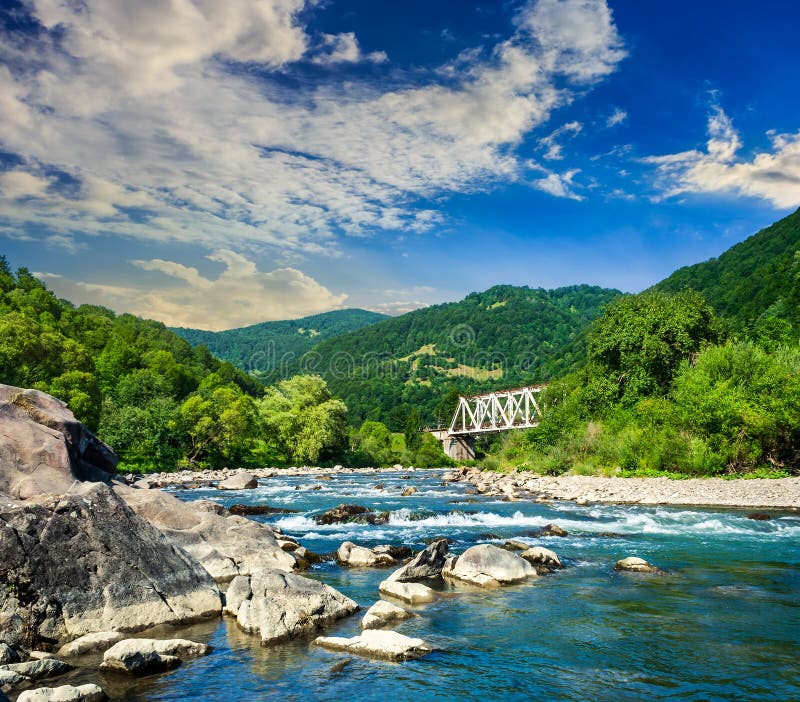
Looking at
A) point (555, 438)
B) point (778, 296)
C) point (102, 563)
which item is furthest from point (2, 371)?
point (778, 296)

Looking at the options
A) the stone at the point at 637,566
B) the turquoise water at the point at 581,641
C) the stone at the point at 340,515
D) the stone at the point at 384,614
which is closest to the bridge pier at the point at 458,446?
the stone at the point at 340,515

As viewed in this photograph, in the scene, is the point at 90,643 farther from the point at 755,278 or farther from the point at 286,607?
the point at 755,278

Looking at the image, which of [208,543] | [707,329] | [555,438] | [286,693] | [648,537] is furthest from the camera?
[555,438]

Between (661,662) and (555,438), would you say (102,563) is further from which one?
(555,438)

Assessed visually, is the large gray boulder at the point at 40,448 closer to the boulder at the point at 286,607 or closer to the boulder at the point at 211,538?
the boulder at the point at 211,538

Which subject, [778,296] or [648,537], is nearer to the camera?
[648,537]

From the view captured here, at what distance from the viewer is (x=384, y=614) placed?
11.8 metres

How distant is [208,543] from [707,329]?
46.6 meters

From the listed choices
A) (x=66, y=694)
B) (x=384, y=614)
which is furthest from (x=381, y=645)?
(x=66, y=694)

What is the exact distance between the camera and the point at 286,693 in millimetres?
8359

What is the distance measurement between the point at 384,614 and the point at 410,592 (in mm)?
1819

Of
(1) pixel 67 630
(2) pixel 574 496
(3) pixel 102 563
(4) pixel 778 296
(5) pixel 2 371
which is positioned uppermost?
(4) pixel 778 296

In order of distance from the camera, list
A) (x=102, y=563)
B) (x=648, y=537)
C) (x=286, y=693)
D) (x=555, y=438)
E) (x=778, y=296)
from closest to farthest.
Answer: (x=286, y=693) → (x=102, y=563) → (x=648, y=537) → (x=555, y=438) → (x=778, y=296)

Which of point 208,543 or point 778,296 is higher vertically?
point 778,296
